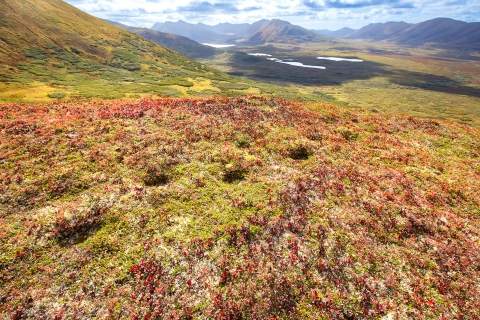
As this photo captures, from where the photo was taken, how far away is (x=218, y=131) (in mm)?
26656

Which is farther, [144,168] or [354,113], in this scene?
[354,113]

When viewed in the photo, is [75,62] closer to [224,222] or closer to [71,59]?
[71,59]

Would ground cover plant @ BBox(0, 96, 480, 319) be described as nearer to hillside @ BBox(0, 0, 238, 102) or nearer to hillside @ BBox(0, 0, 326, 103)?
hillside @ BBox(0, 0, 326, 103)

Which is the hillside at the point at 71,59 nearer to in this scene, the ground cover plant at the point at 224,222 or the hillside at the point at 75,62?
the hillside at the point at 75,62

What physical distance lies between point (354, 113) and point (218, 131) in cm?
2408

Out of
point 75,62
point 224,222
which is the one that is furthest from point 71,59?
point 224,222

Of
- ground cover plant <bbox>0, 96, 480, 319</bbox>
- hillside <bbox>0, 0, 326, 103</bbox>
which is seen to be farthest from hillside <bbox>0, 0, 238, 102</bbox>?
ground cover plant <bbox>0, 96, 480, 319</bbox>

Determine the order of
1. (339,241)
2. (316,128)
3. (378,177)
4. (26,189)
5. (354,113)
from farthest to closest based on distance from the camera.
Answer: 1. (354,113)
2. (316,128)
3. (378,177)
4. (26,189)
5. (339,241)

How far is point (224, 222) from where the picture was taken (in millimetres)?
16312

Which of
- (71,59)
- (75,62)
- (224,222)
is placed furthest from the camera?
(71,59)

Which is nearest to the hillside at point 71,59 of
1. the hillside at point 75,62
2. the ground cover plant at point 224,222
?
the hillside at point 75,62

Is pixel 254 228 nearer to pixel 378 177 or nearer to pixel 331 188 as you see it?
pixel 331 188

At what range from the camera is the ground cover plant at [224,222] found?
1223 centimetres

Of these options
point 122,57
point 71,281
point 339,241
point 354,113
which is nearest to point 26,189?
point 71,281
